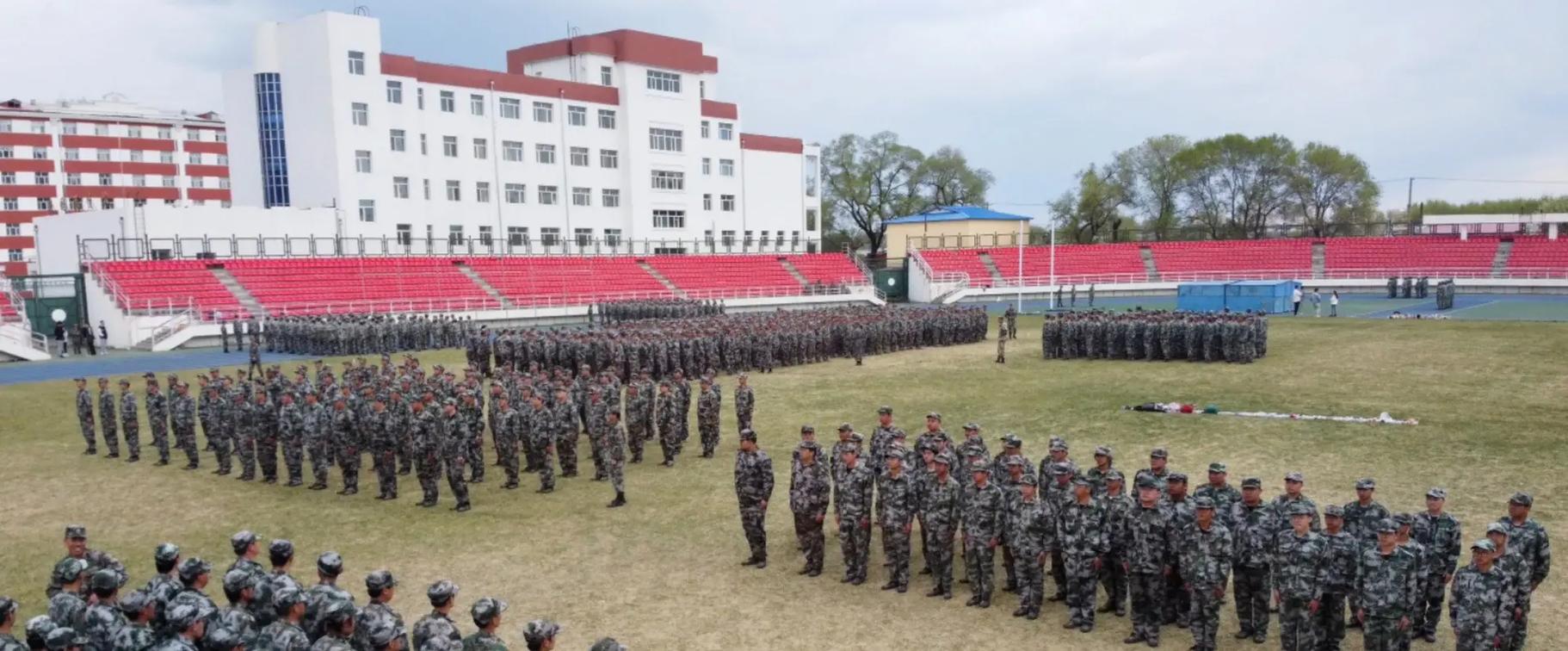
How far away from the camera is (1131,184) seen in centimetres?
7256

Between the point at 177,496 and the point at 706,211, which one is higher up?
the point at 706,211

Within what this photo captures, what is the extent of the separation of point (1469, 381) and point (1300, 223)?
5233 centimetres

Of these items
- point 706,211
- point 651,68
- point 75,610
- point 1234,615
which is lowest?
point 1234,615

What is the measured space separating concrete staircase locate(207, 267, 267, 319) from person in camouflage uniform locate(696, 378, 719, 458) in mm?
25678

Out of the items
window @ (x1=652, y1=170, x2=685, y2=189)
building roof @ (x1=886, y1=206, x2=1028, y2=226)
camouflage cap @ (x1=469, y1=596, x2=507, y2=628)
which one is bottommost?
camouflage cap @ (x1=469, y1=596, x2=507, y2=628)

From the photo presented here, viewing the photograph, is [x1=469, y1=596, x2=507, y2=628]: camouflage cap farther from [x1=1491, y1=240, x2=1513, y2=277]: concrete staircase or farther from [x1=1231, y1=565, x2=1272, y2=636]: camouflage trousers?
[x1=1491, y1=240, x2=1513, y2=277]: concrete staircase

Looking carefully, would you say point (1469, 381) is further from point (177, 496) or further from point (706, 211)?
point (706, 211)

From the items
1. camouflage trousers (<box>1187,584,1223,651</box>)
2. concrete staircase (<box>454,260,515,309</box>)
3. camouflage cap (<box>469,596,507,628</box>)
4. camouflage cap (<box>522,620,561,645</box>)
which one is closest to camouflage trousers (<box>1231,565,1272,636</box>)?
camouflage trousers (<box>1187,584,1223,651</box>)

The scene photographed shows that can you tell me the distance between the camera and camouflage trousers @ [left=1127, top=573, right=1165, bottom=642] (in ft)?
25.5

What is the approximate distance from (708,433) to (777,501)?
2.83 m

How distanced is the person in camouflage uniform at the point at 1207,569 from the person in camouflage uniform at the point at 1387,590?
92 cm

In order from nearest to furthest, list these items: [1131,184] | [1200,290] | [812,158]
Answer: [1200,290], [812,158], [1131,184]

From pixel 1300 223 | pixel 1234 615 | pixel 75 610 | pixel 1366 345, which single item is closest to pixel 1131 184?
pixel 1300 223

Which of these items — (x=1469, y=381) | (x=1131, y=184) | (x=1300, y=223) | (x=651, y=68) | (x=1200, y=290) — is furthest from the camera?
(x=1131, y=184)
